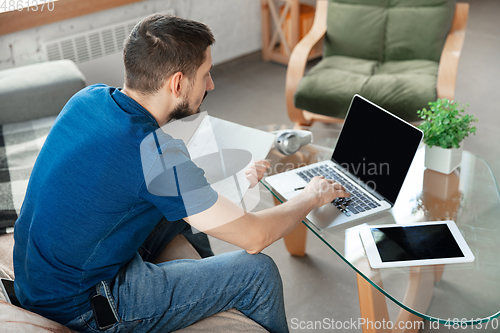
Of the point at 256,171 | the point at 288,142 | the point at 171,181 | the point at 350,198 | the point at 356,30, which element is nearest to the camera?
the point at 171,181

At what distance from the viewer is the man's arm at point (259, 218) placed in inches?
41.0

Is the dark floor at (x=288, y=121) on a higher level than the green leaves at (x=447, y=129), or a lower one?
lower

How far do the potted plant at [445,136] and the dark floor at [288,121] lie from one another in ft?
1.79

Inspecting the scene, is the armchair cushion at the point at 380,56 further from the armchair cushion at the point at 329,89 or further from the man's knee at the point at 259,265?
the man's knee at the point at 259,265

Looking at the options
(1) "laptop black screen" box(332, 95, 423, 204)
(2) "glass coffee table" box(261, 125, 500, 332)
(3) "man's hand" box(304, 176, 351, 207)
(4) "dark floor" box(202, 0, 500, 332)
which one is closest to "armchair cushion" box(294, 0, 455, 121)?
(4) "dark floor" box(202, 0, 500, 332)

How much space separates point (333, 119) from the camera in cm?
239

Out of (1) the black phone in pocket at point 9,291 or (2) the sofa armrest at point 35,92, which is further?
(2) the sofa armrest at point 35,92

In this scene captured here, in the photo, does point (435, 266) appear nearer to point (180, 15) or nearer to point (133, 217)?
point (133, 217)

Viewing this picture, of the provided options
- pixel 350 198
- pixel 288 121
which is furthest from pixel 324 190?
pixel 288 121

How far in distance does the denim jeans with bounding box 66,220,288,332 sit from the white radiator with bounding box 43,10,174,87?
214cm

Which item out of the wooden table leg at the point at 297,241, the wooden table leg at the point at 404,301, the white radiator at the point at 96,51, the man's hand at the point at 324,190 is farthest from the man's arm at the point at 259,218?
the white radiator at the point at 96,51

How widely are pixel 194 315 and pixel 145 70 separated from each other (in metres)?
0.62

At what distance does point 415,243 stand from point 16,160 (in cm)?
158

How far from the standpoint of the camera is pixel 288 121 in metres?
2.91
